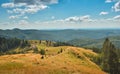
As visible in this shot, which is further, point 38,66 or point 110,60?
point 110,60

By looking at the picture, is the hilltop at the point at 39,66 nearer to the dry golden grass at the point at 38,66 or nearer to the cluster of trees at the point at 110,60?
the dry golden grass at the point at 38,66

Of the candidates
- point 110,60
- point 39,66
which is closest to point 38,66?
point 39,66

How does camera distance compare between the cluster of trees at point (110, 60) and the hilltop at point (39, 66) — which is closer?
the hilltop at point (39, 66)

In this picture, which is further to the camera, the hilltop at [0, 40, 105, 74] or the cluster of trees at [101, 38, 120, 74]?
the cluster of trees at [101, 38, 120, 74]

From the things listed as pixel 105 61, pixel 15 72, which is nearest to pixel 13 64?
pixel 15 72

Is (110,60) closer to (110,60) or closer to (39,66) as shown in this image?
(110,60)

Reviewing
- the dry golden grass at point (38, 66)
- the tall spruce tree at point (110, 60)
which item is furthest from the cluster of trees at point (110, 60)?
the dry golden grass at point (38, 66)

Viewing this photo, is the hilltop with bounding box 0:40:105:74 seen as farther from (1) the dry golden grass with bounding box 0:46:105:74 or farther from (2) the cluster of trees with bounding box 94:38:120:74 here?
(2) the cluster of trees with bounding box 94:38:120:74

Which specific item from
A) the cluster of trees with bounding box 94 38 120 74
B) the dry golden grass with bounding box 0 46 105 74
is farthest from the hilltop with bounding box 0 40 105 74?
the cluster of trees with bounding box 94 38 120 74

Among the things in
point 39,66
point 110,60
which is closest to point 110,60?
point 110,60

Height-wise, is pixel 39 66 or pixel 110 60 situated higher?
pixel 39 66

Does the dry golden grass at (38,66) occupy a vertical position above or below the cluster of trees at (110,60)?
above

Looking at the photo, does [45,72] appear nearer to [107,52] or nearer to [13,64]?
[13,64]
